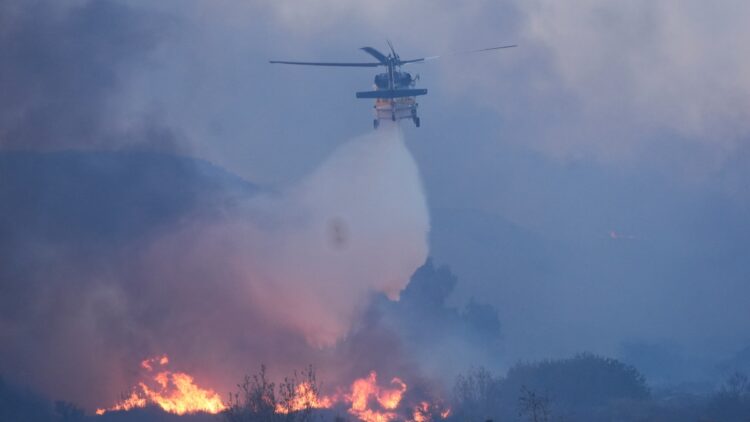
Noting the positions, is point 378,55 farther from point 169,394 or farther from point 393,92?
point 169,394

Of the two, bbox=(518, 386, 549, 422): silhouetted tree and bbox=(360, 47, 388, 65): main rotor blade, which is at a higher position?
bbox=(360, 47, 388, 65): main rotor blade

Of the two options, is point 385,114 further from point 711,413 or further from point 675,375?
point 675,375

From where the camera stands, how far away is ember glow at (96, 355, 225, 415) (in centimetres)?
7894

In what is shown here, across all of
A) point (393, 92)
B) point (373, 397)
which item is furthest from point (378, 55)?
point (373, 397)

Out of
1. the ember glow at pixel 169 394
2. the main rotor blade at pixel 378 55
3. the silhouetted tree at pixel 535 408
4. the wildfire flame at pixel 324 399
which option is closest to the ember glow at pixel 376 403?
the wildfire flame at pixel 324 399

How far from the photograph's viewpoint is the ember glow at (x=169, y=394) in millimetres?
78938

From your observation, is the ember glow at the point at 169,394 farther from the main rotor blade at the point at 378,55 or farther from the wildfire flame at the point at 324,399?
the main rotor blade at the point at 378,55

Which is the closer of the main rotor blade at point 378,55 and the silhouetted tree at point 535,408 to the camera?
the silhouetted tree at point 535,408

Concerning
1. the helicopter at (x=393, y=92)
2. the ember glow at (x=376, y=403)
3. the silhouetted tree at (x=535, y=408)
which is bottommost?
the silhouetted tree at (x=535, y=408)

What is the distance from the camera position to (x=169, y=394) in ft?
277

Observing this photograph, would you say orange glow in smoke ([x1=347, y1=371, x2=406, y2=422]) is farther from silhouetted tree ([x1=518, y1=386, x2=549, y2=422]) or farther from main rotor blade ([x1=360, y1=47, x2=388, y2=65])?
main rotor blade ([x1=360, y1=47, x2=388, y2=65])

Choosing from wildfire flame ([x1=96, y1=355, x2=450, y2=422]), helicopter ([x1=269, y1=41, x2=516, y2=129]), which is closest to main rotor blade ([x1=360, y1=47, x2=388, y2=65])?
helicopter ([x1=269, y1=41, x2=516, y2=129])

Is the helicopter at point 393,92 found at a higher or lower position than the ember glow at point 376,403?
higher

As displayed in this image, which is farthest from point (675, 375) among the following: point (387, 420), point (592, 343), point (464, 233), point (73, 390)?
point (73, 390)
